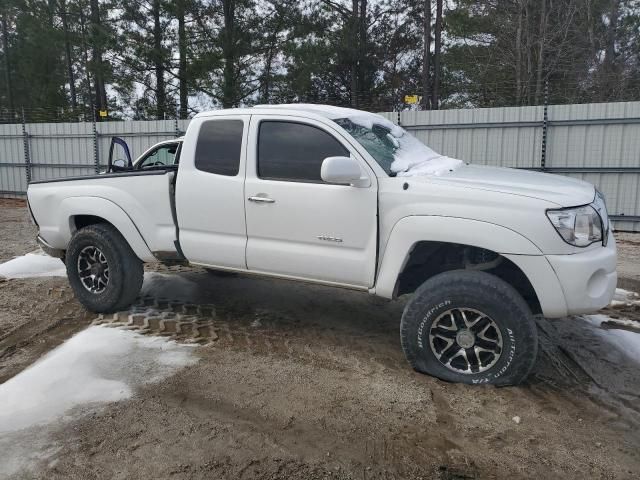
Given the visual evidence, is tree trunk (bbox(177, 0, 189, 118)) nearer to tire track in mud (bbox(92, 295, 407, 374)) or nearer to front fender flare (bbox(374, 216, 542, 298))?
tire track in mud (bbox(92, 295, 407, 374))

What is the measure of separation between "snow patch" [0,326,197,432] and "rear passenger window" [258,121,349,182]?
1.65 metres

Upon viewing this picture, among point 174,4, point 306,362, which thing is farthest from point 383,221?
point 174,4

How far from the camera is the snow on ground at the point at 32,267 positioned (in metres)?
6.84

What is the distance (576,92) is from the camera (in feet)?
60.8

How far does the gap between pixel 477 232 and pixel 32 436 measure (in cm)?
300

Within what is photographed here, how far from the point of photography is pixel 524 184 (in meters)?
3.71

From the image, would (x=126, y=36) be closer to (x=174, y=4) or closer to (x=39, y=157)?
(x=174, y=4)

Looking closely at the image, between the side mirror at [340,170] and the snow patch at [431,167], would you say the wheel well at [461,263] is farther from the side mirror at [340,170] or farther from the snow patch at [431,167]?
the side mirror at [340,170]

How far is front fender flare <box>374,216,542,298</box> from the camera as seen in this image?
3463 millimetres

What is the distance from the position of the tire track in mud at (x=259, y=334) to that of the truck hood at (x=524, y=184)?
146cm

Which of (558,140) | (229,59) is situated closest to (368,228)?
(558,140)

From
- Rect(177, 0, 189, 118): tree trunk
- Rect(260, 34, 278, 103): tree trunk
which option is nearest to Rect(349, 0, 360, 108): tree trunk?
Rect(260, 34, 278, 103): tree trunk

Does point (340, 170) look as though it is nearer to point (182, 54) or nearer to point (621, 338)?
point (621, 338)

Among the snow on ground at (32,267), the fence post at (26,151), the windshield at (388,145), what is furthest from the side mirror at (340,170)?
the fence post at (26,151)
